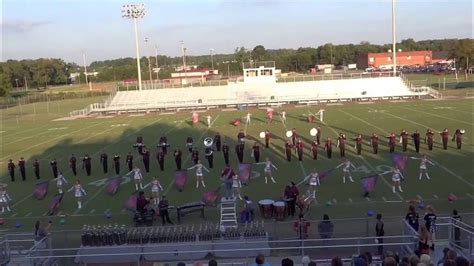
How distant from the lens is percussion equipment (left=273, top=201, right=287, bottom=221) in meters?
12.3

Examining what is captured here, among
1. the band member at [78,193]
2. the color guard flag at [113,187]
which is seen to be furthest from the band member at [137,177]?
the band member at [78,193]

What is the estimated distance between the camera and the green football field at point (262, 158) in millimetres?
13742

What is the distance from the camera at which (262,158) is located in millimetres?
20062

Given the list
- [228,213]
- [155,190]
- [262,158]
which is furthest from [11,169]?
[228,213]

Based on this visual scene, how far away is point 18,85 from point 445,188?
9964 centimetres

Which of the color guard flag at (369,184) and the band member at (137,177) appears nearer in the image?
the color guard flag at (369,184)

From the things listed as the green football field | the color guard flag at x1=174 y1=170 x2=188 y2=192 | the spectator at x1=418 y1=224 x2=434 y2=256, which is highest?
the spectator at x1=418 y1=224 x2=434 y2=256

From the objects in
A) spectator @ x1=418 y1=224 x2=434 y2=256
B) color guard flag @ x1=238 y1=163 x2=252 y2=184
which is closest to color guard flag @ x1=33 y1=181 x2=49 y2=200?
color guard flag @ x1=238 y1=163 x2=252 y2=184

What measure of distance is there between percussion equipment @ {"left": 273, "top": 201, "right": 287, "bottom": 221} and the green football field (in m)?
0.77

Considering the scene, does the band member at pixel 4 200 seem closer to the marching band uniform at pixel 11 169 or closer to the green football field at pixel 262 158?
the green football field at pixel 262 158

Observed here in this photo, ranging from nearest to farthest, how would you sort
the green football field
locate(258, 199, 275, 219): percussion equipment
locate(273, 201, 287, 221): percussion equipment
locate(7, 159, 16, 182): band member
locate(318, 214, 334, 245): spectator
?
locate(318, 214, 334, 245): spectator
locate(273, 201, 287, 221): percussion equipment
locate(258, 199, 275, 219): percussion equipment
the green football field
locate(7, 159, 16, 182): band member

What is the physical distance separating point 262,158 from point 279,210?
7.81 meters

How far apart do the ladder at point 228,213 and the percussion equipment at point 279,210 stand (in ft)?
3.03

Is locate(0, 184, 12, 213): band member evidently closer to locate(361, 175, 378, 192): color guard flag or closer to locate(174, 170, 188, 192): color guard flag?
locate(174, 170, 188, 192): color guard flag
